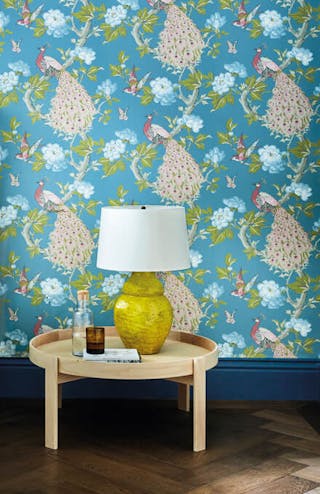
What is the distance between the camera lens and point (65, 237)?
346cm

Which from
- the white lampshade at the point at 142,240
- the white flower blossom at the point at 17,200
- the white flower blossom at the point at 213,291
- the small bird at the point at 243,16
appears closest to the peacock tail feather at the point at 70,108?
the white flower blossom at the point at 17,200

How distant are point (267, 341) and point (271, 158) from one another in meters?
0.85

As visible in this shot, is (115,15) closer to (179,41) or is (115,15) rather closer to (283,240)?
(179,41)

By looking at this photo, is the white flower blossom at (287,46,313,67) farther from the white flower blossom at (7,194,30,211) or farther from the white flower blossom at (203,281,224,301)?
the white flower blossom at (7,194,30,211)

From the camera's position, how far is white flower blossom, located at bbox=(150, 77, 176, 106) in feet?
11.2

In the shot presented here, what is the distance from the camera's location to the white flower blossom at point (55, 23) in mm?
3381

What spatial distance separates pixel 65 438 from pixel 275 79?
1823mm

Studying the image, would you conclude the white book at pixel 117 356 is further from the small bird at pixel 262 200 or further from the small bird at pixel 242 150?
the small bird at pixel 242 150

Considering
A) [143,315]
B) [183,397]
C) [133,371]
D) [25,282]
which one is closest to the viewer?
[133,371]

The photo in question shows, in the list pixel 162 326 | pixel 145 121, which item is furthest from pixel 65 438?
pixel 145 121

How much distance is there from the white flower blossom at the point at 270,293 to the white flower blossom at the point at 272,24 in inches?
44.4

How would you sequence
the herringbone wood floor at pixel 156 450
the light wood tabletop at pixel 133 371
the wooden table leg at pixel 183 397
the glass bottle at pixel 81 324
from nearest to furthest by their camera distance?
the herringbone wood floor at pixel 156 450 < the light wood tabletop at pixel 133 371 < the glass bottle at pixel 81 324 < the wooden table leg at pixel 183 397

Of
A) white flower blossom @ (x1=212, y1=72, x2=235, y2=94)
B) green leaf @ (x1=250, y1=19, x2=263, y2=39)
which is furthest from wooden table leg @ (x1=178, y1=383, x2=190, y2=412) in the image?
green leaf @ (x1=250, y1=19, x2=263, y2=39)

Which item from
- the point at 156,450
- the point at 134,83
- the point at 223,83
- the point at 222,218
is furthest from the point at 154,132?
the point at 156,450
